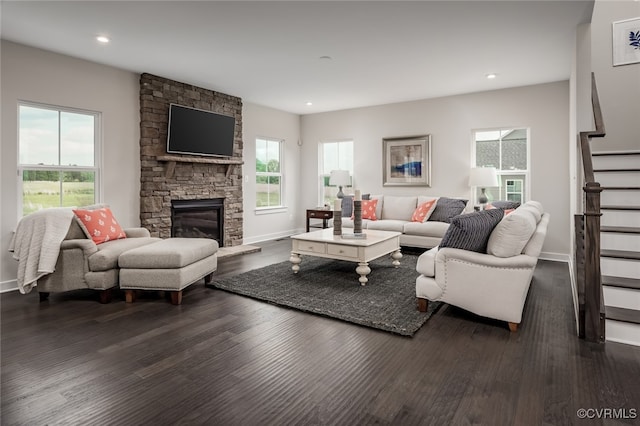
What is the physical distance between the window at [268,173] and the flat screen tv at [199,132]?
1015 millimetres

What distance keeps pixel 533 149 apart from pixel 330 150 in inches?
150

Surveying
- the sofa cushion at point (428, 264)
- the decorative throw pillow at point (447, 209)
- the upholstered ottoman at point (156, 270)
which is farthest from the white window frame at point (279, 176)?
the sofa cushion at point (428, 264)

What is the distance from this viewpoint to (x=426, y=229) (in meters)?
5.64

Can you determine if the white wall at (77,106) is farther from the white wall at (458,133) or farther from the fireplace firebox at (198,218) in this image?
the white wall at (458,133)

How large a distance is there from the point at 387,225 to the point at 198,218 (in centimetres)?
306

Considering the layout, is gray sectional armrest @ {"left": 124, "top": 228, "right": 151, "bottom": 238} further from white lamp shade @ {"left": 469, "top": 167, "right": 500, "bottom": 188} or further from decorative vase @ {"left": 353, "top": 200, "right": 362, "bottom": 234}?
white lamp shade @ {"left": 469, "top": 167, "right": 500, "bottom": 188}

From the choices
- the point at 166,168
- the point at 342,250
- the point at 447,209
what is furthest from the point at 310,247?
the point at 447,209

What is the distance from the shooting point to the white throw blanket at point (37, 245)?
11.0 ft

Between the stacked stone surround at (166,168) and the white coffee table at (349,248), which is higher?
the stacked stone surround at (166,168)

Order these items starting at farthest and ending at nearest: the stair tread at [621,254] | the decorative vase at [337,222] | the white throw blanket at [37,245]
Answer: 1. the decorative vase at [337,222]
2. the white throw blanket at [37,245]
3. the stair tread at [621,254]

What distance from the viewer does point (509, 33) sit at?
3719 mm

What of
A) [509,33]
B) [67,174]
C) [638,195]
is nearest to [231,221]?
[67,174]

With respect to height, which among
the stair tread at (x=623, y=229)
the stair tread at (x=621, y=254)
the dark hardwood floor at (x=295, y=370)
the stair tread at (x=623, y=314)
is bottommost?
the dark hardwood floor at (x=295, y=370)

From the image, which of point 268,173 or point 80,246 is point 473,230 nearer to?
point 80,246
